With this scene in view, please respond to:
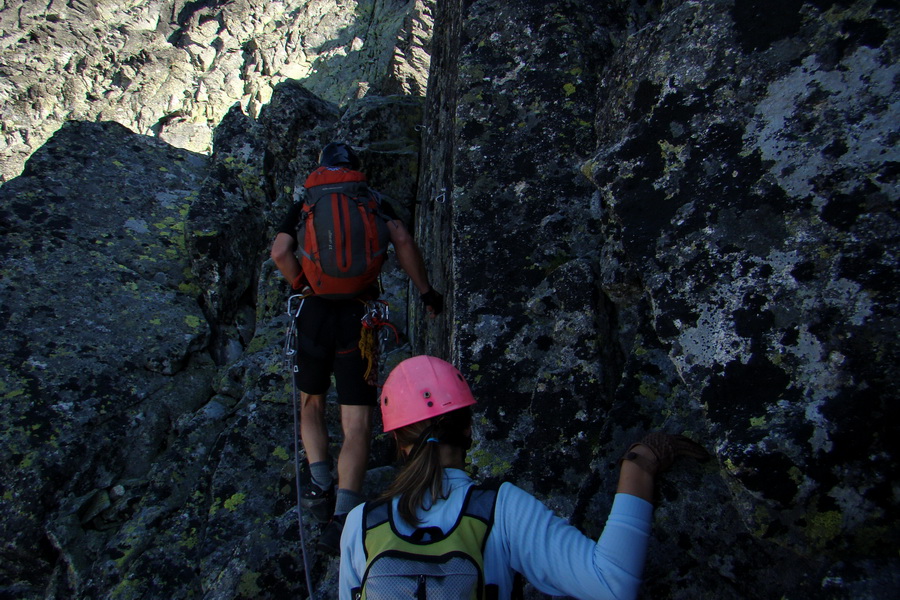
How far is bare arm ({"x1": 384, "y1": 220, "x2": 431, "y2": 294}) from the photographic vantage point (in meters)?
4.77

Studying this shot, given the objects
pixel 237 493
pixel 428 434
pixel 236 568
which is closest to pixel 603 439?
pixel 428 434

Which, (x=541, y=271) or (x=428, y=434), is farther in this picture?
(x=541, y=271)

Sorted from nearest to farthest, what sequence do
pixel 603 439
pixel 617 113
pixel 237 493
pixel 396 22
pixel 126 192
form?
1. pixel 603 439
2. pixel 617 113
3. pixel 237 493
4. pixel 126 192
5. pixel 396 22

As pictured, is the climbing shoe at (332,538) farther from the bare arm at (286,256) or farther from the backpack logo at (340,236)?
the bare arm at (286,256)

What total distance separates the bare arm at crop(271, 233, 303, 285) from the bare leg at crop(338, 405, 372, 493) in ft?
3.87

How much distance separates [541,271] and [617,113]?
1.42 m

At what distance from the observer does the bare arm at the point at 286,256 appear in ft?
15.6

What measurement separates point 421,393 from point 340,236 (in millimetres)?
2276

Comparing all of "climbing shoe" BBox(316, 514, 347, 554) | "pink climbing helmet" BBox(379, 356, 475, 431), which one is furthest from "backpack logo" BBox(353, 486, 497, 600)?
"climbing shoe" BBox(316, 514, 347, 554)

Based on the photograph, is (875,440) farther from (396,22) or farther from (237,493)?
(396,22)

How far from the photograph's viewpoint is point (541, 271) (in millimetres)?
4398

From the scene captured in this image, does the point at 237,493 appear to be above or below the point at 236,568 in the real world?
above

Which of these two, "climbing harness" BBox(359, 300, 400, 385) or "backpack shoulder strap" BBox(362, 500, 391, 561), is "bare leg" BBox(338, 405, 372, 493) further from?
"backpack shoulder strap" BBox(362, 500, 391, 561)

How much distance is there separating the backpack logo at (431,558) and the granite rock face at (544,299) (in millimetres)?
925
